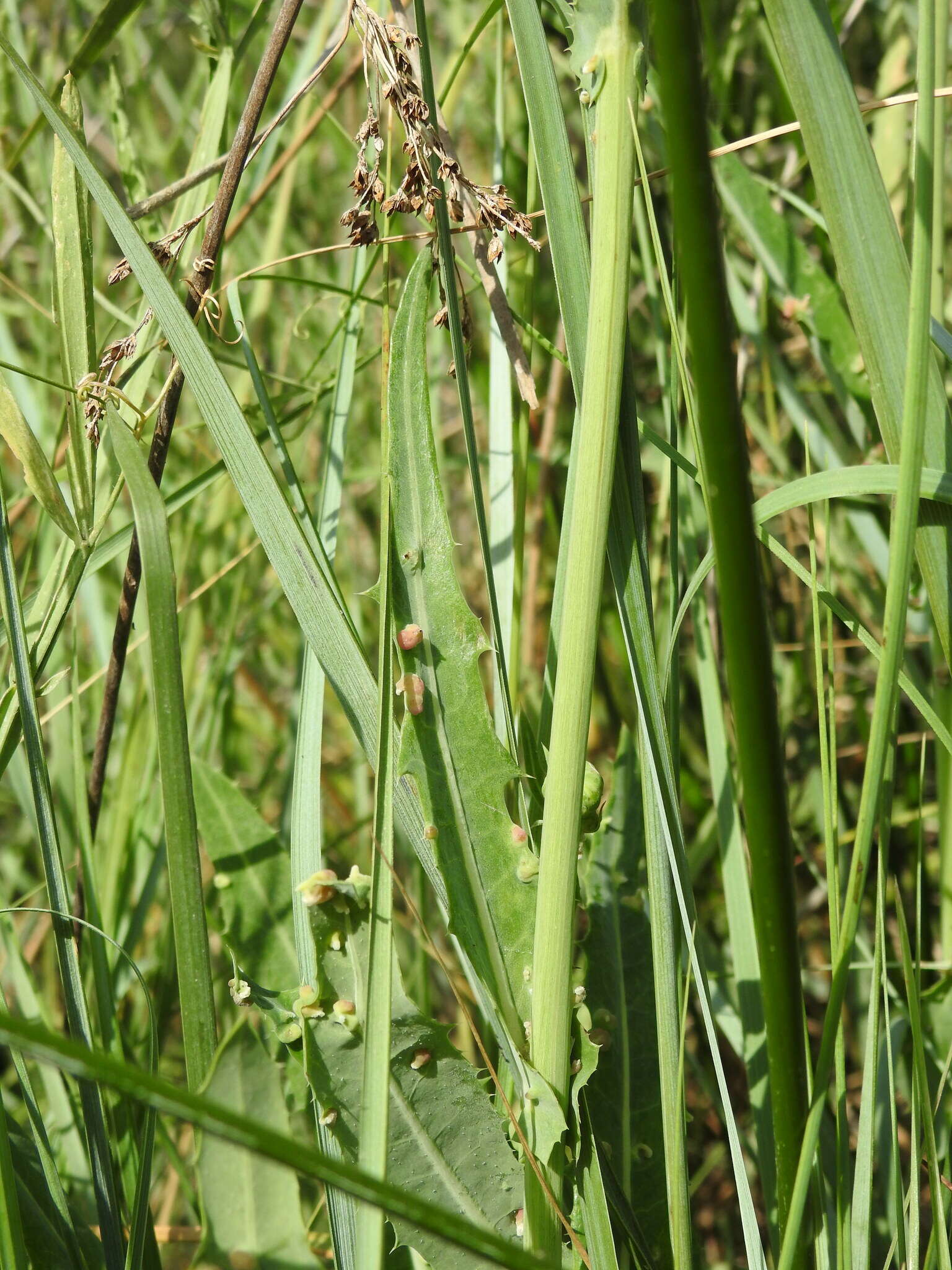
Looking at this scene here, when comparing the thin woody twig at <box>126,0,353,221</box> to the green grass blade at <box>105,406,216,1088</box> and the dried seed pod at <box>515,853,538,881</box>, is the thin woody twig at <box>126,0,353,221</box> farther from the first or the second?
the dried seed pod at <box>515,853,538,881</box>

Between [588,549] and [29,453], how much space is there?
1.06 ft

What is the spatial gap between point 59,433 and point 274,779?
19.0 inches

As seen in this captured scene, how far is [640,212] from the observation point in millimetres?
824

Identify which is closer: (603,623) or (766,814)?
(766,814)

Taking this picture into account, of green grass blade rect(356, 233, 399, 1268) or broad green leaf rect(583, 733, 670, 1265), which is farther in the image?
broad green leaf rect(583, 733, 670, 1265)

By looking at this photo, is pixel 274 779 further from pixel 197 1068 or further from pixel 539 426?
pixel 197 1068

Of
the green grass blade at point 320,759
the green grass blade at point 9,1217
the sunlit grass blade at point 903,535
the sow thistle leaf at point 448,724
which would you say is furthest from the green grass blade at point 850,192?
the green grass blade at point 9,1217

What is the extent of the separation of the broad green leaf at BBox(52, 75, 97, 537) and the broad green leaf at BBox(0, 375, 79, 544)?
0.02 m

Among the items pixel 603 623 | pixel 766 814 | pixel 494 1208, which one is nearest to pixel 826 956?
pixel 603 623

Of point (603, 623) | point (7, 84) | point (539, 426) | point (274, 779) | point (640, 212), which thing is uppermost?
point (7, 84)

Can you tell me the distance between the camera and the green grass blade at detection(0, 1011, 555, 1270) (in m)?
0.23

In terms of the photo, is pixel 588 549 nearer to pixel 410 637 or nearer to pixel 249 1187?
pixel 410 637

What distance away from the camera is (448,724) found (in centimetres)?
48

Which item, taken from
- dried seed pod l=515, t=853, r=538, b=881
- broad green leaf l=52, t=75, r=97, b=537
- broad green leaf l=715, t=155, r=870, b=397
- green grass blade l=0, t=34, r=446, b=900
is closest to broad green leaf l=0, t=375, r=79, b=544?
broad green leaf l=52, t=75, r=97, b=537
